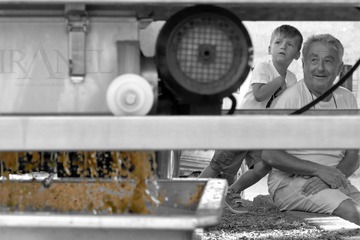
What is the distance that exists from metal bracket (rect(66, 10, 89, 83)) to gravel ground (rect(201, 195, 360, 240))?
1.41 m

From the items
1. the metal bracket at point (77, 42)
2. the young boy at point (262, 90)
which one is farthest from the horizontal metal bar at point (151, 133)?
the young boy at point (262, 90)

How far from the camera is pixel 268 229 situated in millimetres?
2688

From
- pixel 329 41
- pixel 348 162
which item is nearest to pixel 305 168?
pixel 348 162

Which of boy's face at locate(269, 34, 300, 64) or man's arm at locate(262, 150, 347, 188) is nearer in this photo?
man's arm at locate(262, 150, 347, 188)

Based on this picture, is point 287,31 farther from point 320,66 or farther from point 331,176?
point 331,176

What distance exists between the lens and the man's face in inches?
104

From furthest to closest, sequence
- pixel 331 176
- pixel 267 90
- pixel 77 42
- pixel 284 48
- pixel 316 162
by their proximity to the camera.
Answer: pixel 284 48, pixel 267 90, pixel 316 162, pixel 331 176, pixel 77 42

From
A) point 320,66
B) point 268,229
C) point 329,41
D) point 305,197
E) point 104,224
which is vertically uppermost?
point 329,41

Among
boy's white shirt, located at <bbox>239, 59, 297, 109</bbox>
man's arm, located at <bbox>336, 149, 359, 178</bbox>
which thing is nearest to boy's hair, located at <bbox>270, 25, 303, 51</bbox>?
boy's white shirt, located at <bbox>239, 59, 297, 109</bbox>

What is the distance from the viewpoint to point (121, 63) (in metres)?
1.27

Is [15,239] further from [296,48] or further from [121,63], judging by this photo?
[296,48]

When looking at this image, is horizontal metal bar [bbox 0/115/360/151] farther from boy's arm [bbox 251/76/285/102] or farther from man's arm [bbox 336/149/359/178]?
boy's arm [bbox 251/76/285/102]

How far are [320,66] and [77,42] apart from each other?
1.60 m

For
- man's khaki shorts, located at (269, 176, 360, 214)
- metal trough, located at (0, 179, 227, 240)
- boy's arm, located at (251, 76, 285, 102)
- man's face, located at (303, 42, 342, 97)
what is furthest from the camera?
boy's arm, located at (251, 76, 285, 102)
